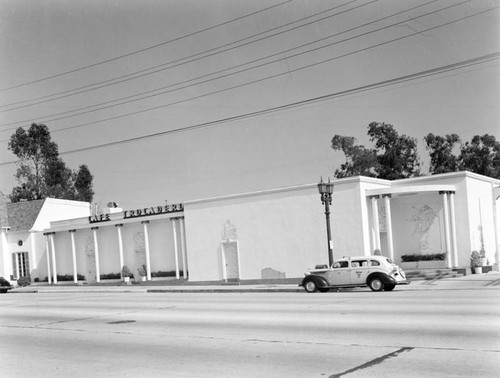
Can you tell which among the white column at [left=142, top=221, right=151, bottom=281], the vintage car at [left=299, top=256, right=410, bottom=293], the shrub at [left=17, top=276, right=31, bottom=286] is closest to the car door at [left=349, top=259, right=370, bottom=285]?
the vintage car at [left=299, top=256, right=410, bottom=293]

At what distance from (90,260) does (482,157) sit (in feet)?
129

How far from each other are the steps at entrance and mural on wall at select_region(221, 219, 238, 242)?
10.6m

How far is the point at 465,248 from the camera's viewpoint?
108 ft

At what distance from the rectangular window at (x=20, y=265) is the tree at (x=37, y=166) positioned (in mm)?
21982

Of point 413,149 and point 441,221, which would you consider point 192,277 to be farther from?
point 413,149

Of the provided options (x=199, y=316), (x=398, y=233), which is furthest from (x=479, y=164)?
(x=199, y=316)

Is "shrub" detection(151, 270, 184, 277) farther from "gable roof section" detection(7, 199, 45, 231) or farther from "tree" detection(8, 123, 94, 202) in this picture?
"tree" detection(8, 123, 94, 202)

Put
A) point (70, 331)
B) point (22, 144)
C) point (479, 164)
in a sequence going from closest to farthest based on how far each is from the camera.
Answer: point (70, 331), point (479, 164), point (22, 144)

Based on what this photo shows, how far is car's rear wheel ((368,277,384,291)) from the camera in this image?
23734 millimetres

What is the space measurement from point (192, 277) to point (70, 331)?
73.3ft

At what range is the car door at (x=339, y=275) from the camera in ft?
81.2

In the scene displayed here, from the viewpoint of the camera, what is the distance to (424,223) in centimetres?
3450

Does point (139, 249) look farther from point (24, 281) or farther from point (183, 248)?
point (24, 281)

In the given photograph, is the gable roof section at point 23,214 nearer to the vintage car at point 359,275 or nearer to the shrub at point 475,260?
the vintage car at point 359,275
